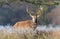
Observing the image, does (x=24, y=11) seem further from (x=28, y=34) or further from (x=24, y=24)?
(x=28, y=34)

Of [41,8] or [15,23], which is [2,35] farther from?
[41,8]

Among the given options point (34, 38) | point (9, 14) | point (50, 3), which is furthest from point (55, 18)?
point (9, 14)

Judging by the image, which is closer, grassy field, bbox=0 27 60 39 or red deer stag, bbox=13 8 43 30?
grassy field, bbox=0 27 60 39

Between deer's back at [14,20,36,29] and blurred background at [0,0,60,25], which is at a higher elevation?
blurred background at [0,0,60,25]

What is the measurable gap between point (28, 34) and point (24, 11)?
310 mm

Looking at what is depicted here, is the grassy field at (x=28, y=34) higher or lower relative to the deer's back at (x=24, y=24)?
lower

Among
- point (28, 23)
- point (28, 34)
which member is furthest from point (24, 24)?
point (28, 34)

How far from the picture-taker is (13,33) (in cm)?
190

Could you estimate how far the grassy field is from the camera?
6.32 feet

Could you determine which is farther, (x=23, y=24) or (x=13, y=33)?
(x=23, y=24)

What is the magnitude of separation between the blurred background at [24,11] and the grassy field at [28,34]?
Answer: 0.13m

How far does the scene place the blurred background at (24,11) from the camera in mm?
2111

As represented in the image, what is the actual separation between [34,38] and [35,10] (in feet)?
1.04

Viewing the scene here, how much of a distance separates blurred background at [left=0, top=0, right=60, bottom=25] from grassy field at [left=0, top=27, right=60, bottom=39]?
0.42 ft
